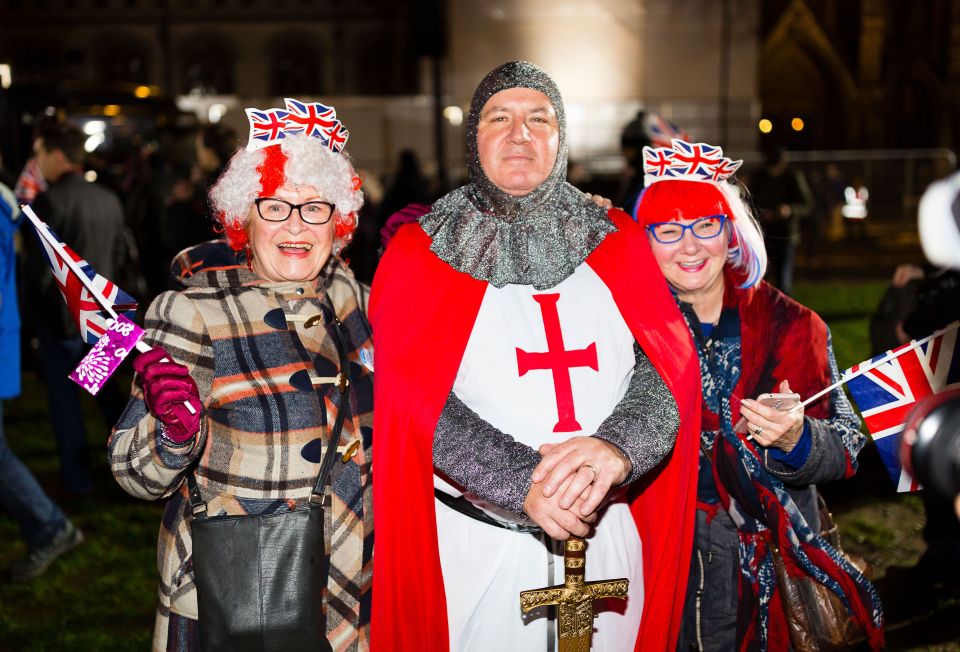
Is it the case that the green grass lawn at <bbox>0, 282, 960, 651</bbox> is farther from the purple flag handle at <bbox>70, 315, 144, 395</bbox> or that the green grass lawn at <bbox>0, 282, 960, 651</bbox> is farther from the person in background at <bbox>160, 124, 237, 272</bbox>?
the purple flag handle at <bbox>70, 315, 144, 395</bbox>

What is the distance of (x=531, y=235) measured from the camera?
2475 mm

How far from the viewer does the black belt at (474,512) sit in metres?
2.47

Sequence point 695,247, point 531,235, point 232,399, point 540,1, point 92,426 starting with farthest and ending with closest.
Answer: point 540,1
point 92,426
point 695,247
point 531,235
point 232,399

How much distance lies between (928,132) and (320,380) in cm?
3285

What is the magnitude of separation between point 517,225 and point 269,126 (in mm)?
733

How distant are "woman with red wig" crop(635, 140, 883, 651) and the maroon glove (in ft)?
4.63

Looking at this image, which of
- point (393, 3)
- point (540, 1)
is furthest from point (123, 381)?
point (393, 3)

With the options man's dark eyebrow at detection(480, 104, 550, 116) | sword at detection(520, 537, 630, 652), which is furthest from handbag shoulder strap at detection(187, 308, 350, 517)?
man's dark eyebrow at detection(480, 104, 550, 116)

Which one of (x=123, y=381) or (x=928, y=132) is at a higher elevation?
(x=928, y=132)

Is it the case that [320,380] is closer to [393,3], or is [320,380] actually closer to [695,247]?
[695,247]

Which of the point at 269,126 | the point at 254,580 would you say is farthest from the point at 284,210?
the point at 254,580

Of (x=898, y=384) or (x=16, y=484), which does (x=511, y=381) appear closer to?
(x=898, y=384)

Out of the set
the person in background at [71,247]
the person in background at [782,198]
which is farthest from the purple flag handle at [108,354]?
the person in background at [782,198]

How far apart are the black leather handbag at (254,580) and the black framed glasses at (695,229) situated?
4.31ft
